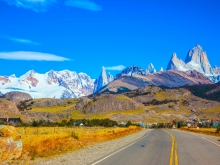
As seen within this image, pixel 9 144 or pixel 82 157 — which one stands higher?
pixel 9 144

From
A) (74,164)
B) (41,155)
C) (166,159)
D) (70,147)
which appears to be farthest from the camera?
(70,147)

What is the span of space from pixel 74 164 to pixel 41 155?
6.10 meters

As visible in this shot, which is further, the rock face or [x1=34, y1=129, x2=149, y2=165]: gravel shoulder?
the rock face

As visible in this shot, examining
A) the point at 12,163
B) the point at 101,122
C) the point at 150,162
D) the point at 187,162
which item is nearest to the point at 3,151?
the point at 12,163

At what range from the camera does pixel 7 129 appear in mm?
22359

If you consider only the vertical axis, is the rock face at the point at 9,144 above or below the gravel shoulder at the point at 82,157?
above

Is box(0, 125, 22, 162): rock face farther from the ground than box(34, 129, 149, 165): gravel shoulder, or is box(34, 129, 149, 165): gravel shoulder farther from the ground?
box(0, 125, 22, 162): rock face

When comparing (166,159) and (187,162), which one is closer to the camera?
(187,162)

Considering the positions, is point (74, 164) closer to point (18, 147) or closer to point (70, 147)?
point (18, 147)

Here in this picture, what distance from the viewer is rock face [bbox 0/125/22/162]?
829 inches

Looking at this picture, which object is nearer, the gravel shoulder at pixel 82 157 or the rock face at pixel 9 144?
the gravel shoulder at pixel 82 157

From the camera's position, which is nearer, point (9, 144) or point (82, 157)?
point (9, 144)

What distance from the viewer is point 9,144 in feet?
70.7

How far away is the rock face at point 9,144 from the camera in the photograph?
21.1 m
